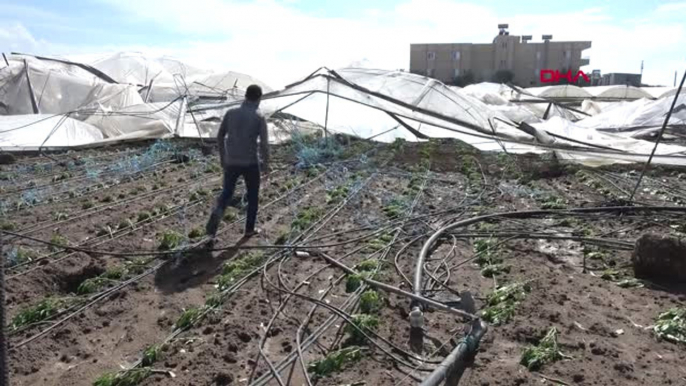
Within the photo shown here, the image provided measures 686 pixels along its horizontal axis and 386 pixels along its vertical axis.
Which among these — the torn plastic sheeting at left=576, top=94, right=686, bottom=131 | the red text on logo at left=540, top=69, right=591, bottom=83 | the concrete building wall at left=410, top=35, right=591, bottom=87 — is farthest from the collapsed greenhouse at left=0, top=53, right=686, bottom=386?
the concrete building wall at left=410, top=35, right=591, bottom=87

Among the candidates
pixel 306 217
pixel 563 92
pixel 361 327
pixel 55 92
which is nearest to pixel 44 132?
pixel 55 92

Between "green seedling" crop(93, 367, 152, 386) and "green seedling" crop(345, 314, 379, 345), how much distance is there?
1.33 meters

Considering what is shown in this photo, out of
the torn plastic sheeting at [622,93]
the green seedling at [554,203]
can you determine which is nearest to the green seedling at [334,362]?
the green seedling at [554,203]

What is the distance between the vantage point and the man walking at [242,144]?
20.7 ft

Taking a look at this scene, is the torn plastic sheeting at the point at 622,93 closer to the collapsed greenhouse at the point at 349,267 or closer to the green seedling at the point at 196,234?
the collapsed greenhouse at the point at 349,267

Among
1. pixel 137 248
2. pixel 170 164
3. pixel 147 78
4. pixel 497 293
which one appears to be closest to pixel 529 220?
pixel 497 293

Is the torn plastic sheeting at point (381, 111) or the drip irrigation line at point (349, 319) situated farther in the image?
the torn plastic sheeting at point (381, 111)

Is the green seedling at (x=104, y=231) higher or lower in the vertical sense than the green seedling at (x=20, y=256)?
lower

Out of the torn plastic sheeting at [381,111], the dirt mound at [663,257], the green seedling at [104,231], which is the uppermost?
the torn plastic sheeting at [381,111]

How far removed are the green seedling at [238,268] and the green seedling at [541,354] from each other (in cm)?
245

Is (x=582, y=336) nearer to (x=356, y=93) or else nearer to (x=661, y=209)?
(x=661, y=209)

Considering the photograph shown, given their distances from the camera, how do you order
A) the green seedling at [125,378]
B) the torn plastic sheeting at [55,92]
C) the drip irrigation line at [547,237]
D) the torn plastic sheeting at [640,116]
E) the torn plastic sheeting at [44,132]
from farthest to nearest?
the torn plastic sheeting at [640,116]
the torn plastic sheeting at [55,92]
the torn plastic sheeting at [44,132]
the drip irrigation line at [547,237]
the green seedling at [125,378]

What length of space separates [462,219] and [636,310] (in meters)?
2.93

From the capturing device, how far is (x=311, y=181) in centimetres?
1016
